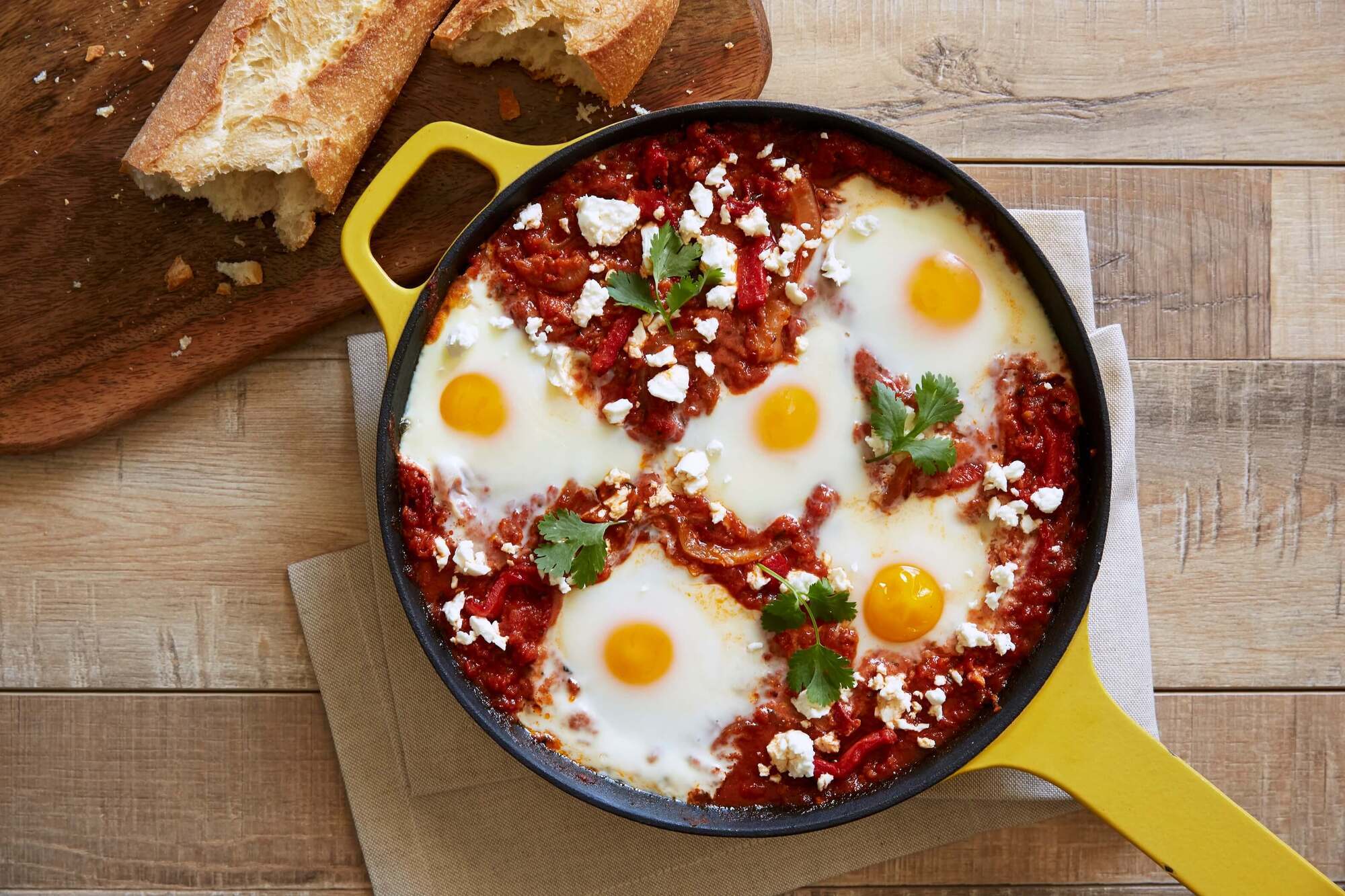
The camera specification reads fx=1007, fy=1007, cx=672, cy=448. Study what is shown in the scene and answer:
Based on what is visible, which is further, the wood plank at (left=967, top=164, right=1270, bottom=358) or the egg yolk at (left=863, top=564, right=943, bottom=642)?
the wood plank at (left=967, top=164, right=1270, bottom=358)

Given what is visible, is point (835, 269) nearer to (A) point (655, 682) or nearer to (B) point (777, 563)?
(B) point (777, 563)

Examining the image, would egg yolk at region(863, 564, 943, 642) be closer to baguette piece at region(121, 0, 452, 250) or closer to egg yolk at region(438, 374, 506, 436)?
egg yolk at region(438, 374, 506, 436)

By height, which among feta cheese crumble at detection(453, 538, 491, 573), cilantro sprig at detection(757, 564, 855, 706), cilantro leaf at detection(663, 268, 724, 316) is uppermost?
cilantro leaf at detection(663, 268, 724, 316)

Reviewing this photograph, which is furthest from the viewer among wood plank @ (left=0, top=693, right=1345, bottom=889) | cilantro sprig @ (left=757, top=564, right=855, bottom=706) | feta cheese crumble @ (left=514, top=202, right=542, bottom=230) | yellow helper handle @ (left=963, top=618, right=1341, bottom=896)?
wood plank @ (left=0, top=693, right=1345, bottom=889)

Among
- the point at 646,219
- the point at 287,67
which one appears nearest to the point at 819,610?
the point at 646,219

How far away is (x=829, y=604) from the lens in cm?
263

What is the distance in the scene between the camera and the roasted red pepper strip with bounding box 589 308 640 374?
2768 millimetres

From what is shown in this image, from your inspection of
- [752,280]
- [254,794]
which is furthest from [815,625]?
[254,794]

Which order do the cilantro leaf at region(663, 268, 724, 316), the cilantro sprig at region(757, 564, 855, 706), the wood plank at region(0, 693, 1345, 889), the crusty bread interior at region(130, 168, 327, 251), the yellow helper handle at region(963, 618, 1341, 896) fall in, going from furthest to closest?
the wood plank at region(0, 693, 1345, 889), the crusty bread interior at region(130, 168, 327, 251), the cilantro leaf at region(663, 268, 724, 316), the cilantro sprig at region(757, 564, 855, 706), the yellow helper handle at region(963, 618, 1341, 896)

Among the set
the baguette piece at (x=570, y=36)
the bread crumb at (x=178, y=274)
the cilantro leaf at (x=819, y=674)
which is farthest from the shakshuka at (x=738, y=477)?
the bread crumb at (x=178, y=274)

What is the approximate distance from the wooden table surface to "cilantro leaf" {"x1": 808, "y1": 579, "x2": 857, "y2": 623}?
3.25ft

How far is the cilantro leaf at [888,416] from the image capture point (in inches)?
105

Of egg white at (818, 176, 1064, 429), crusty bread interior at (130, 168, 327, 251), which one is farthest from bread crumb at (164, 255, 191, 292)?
egg white at (818, 176, 1064, 429)

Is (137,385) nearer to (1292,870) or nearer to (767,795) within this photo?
(767,795)
